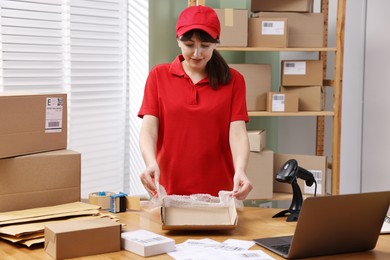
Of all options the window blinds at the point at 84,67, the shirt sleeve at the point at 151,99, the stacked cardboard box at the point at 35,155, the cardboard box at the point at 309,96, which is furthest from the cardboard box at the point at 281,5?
the stacked cardboard box at the point at 35,155

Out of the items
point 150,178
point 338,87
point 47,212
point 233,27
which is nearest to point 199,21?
point 150,178

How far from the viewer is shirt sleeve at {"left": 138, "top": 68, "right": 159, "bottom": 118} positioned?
239 cm

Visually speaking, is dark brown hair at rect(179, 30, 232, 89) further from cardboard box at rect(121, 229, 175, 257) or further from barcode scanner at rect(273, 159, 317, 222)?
cardboard box at rect(121, 229, 175, 257)

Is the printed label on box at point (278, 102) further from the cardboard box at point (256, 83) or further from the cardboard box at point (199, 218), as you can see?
the cardboard box at point (199, 218)

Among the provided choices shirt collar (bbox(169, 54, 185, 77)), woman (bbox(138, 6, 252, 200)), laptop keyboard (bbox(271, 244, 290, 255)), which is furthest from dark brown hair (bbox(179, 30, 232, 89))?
laptop keyboard (bbox(271, 244, 290, 255))

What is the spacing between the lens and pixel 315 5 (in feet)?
13.4

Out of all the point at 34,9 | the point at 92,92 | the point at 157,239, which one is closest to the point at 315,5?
the point at 92,92

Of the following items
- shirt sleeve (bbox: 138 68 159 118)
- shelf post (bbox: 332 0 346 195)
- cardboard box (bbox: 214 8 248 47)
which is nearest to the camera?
shirt sleeve (bbox: 138 68 159 118)

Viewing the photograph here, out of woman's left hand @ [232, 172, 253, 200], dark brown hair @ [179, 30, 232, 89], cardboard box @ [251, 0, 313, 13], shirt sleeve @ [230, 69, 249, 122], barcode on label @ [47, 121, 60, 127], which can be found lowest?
woman's left hand @ [232, 172, 253, 200]

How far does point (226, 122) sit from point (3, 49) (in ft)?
4.24

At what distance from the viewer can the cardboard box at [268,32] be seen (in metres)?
3.51

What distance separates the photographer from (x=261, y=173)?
139 inches

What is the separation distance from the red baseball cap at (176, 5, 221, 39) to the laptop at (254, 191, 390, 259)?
84 cm

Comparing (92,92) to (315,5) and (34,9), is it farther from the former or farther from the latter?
(315,5)
